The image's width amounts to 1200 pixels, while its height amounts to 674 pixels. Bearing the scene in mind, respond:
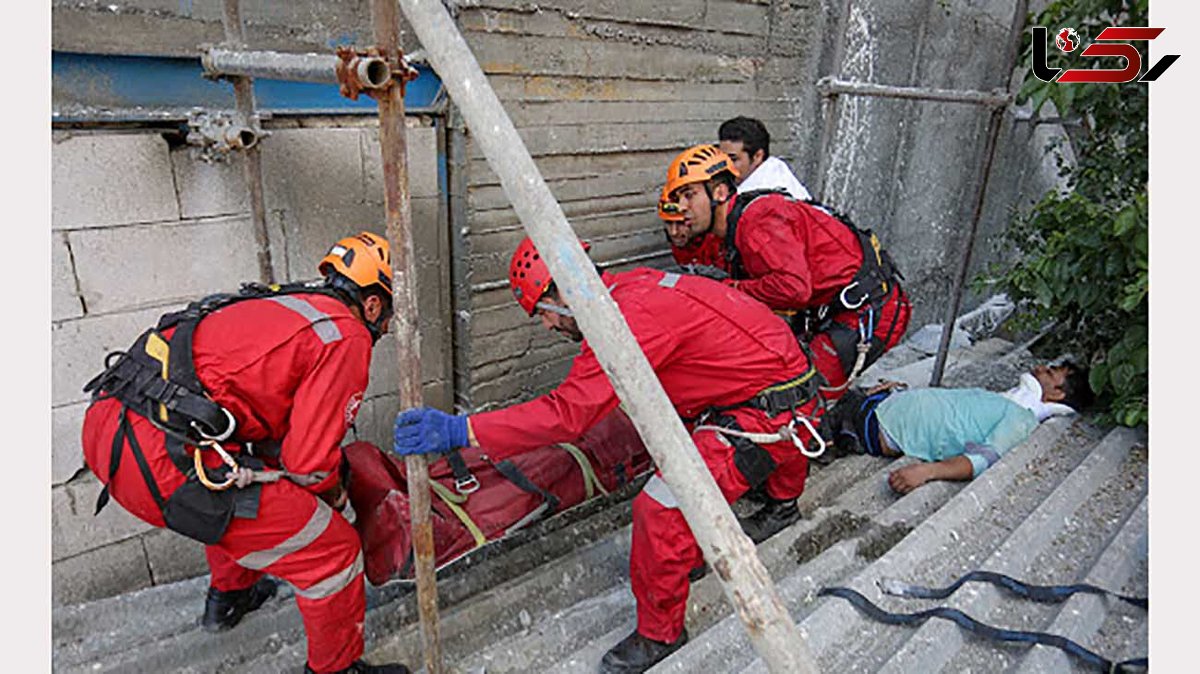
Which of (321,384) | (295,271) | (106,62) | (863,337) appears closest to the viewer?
(321,384)

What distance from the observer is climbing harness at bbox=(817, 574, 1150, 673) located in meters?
2.44

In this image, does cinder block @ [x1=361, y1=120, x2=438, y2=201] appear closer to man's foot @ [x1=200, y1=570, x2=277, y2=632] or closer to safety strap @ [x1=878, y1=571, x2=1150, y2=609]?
man's foot @ [x1=200, y1=570, x2=277, y2=632]

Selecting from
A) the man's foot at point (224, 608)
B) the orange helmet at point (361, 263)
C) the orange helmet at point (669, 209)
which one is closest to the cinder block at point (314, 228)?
the orange helmet at point (361, 263)

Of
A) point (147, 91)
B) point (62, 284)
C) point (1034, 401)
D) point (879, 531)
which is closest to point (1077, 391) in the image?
point (1034, 401)

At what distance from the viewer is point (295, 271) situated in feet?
10.8

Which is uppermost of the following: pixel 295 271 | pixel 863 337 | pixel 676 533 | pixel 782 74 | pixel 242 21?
pixel 782 74

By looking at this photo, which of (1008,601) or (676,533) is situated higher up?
(676,533)

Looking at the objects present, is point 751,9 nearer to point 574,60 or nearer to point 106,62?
point 574,60

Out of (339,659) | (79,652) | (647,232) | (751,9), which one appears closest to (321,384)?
(339,659)

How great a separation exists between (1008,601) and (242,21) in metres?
3.72

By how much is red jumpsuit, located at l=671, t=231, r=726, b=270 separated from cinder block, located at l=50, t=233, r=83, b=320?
118 inches

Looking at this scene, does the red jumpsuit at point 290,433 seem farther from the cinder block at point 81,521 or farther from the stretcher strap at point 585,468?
the stretcher strap at point 585,468

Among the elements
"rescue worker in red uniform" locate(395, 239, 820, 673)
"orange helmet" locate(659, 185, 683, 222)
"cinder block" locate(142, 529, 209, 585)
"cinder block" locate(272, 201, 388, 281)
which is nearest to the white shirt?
"orange helmet" locate(659, 185, 683, 222)

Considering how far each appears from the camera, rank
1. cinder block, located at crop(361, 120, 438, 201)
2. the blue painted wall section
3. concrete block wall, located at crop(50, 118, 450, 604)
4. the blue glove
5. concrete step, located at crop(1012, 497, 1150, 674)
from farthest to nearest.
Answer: cinder block, located at crop(361, 120, 438, 201)
concrete block wall, located at crop(50, 118, 450, 604)
the blue painted wall section
concrete step, located at crop(1012, 497, 1150, 674)
the blue glove
